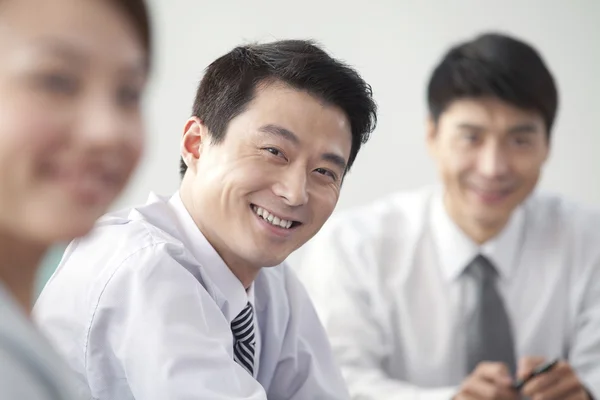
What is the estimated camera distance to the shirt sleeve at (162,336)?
73 cm

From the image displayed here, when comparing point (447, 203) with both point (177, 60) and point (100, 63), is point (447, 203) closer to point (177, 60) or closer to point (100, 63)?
point (177, 60)

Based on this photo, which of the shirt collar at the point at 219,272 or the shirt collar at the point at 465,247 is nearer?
the shirt collar at the point at 219,272

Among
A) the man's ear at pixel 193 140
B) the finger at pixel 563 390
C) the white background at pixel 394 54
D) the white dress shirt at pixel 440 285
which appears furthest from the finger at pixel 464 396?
the white background at pixel 394 54

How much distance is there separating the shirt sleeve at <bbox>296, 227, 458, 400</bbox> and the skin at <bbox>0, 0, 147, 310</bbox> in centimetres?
103

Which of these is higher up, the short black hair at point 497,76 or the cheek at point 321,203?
the short black hair at point 497,76

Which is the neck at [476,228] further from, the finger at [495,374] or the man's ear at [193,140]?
the man's ear at [193,140]

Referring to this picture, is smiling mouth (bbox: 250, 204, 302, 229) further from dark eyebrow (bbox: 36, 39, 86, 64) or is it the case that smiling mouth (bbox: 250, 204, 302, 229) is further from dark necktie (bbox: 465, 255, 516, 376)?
dark necktie (bbox: 465, 255, 516, 376)

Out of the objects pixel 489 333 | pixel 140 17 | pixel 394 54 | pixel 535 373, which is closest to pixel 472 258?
pixel 489 333

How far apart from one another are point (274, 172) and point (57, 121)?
0.45 meters

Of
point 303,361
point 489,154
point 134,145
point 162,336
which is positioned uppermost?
point 134,145

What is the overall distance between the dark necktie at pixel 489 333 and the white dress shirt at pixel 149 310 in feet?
2.42

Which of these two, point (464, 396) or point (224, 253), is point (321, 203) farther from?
point (464, 396)

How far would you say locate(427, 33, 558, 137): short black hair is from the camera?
1.51 m

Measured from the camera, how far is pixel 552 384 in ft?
4.32
